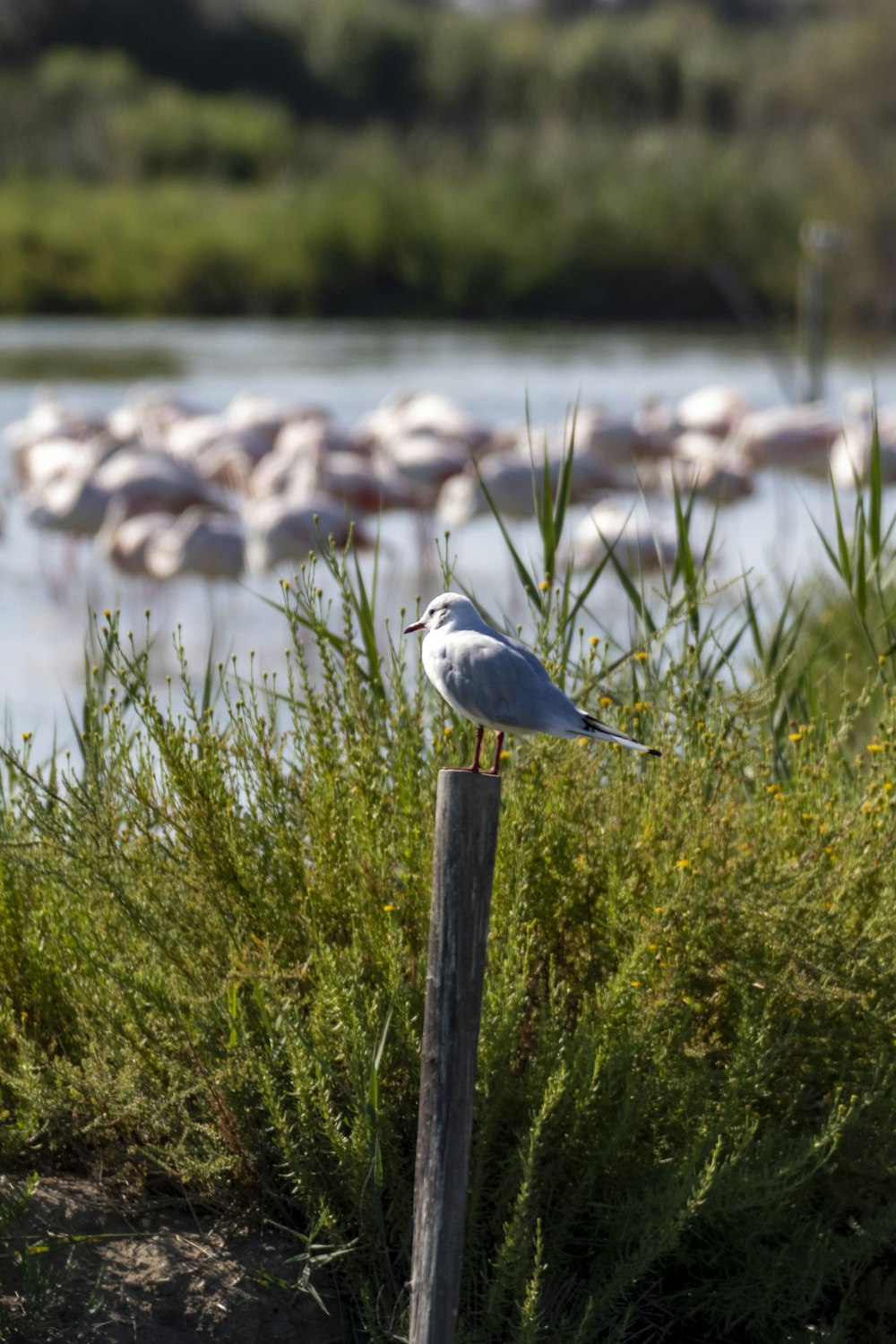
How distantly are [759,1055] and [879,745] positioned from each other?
23.4 inches

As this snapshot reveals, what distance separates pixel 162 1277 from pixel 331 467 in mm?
5575

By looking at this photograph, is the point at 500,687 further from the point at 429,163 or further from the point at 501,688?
the point at 429,163

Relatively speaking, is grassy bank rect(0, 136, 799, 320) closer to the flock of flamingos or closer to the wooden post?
the flock of flamingos

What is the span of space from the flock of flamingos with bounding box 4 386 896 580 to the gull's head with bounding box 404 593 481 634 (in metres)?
4.23

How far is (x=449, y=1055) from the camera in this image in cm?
198

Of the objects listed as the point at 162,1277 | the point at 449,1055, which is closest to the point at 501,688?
the point at 449,1055

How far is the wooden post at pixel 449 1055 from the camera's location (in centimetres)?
196

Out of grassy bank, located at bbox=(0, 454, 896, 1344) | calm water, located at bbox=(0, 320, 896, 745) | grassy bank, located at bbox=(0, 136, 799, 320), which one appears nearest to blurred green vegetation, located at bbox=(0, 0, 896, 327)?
grassy bank, located at bbox=(0, 136, 799, 320)

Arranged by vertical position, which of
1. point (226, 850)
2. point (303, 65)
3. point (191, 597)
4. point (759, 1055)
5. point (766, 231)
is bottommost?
point (191, 597)

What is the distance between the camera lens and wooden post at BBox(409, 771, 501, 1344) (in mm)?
1963

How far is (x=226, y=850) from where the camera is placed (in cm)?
235

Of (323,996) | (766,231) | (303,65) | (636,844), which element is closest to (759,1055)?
(636,844)

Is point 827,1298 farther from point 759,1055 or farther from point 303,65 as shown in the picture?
point 303,65

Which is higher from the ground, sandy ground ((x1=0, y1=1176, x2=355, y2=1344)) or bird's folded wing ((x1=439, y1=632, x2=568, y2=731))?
bird's folded wing ((x1=439, y1=632, x2=568, y2=731))
